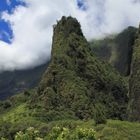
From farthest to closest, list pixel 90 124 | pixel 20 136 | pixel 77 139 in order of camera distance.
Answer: pixel 90 124 < pixel 77 139 < pixel 20 136

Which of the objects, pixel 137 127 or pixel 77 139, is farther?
pixel 137 127

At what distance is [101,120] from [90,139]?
133 metres

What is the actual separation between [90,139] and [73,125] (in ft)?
423

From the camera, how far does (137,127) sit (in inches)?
7308

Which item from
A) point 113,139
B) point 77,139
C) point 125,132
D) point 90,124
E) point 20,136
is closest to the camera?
point 20,136

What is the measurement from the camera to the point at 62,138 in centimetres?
5722

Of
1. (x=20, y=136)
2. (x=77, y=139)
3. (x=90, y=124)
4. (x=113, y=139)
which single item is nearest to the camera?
(x=20, y=136)

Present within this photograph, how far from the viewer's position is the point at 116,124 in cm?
18788

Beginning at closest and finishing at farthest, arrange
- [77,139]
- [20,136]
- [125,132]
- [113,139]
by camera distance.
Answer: [20,136], [77,139], [113,139], [125,132]

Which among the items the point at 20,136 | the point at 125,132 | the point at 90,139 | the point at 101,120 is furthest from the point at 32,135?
the point at 101,120

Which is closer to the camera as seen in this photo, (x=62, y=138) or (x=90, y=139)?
(x=62, y=138)

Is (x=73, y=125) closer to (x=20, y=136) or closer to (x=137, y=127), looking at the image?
(x=137, y=127)

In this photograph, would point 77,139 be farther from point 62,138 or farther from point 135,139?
point 135,139

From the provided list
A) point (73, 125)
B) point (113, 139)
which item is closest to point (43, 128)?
point (73, 125)
